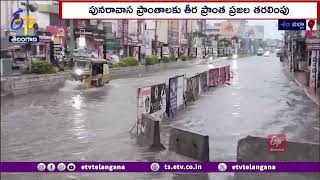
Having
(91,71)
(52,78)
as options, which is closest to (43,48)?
(52,78)

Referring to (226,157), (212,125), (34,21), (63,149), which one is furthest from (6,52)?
(212,125)

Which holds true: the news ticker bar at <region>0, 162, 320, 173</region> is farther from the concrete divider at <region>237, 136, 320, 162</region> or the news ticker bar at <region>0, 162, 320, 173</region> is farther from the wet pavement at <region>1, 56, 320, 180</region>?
the wet pavement at <region>1, 56, 320, 180</region>

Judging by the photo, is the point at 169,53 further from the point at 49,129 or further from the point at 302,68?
the point at 302,68

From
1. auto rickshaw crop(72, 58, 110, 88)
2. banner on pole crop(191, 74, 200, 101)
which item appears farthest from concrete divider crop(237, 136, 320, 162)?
banner on pole crop(191, 74, 200, 101)

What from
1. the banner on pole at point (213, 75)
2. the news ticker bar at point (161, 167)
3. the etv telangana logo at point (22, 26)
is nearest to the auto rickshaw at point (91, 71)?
the etv telangana logo at point (22, 26)

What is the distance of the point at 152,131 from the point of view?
12352 millimetres

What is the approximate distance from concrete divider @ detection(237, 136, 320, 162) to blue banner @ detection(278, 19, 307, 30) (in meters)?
2.16

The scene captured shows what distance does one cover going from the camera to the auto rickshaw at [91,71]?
7.61m

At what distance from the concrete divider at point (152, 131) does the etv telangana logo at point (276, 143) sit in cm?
427

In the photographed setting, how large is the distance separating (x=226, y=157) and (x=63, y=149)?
3.61 metres

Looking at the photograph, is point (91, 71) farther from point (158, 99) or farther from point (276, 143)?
point (158, 99)

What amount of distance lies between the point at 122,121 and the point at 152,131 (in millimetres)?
1448

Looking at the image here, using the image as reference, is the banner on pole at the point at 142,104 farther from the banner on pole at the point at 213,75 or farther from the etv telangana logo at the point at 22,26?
the etv telangana logo at the point at 22,26

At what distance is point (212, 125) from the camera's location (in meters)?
14.5
